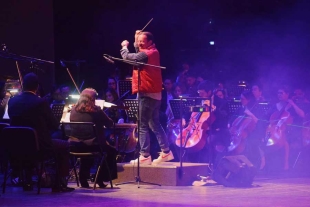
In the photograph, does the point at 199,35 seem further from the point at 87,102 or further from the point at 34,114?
the point at 34,114

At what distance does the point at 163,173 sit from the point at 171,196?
115cm

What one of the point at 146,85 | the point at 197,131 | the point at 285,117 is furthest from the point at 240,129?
the point at 146,85

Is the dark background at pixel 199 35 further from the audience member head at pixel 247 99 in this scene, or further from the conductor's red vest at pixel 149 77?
the conductor's red vest at pixel 149 77

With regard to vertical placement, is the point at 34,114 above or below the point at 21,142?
above

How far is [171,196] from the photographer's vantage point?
23.7 ft

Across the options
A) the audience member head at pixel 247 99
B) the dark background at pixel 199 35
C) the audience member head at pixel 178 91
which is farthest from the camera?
the dark background at pixel 199 35

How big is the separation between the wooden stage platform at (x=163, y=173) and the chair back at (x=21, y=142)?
163 cm

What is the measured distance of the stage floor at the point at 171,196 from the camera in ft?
21.9

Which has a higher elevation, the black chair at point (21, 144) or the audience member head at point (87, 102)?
the audience member head at point (87, 102)

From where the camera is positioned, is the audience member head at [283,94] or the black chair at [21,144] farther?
the audience member head at [283,94]

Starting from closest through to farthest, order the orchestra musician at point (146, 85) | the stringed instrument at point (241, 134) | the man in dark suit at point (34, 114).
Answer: the man in dark suit at point (34, 114), the orchestra musician at point (146, 85), the stringed instrument at point (241, 134)

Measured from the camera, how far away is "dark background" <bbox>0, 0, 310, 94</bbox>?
13578 millimetres

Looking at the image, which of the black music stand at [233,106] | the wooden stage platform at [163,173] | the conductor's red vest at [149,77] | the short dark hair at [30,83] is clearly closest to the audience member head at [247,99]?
the black music stand at [233,106]

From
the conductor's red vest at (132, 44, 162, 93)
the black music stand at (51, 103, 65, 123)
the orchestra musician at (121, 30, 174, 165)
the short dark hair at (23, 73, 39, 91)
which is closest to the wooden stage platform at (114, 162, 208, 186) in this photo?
the orchestra musician at (121, 30, 174, 165)
